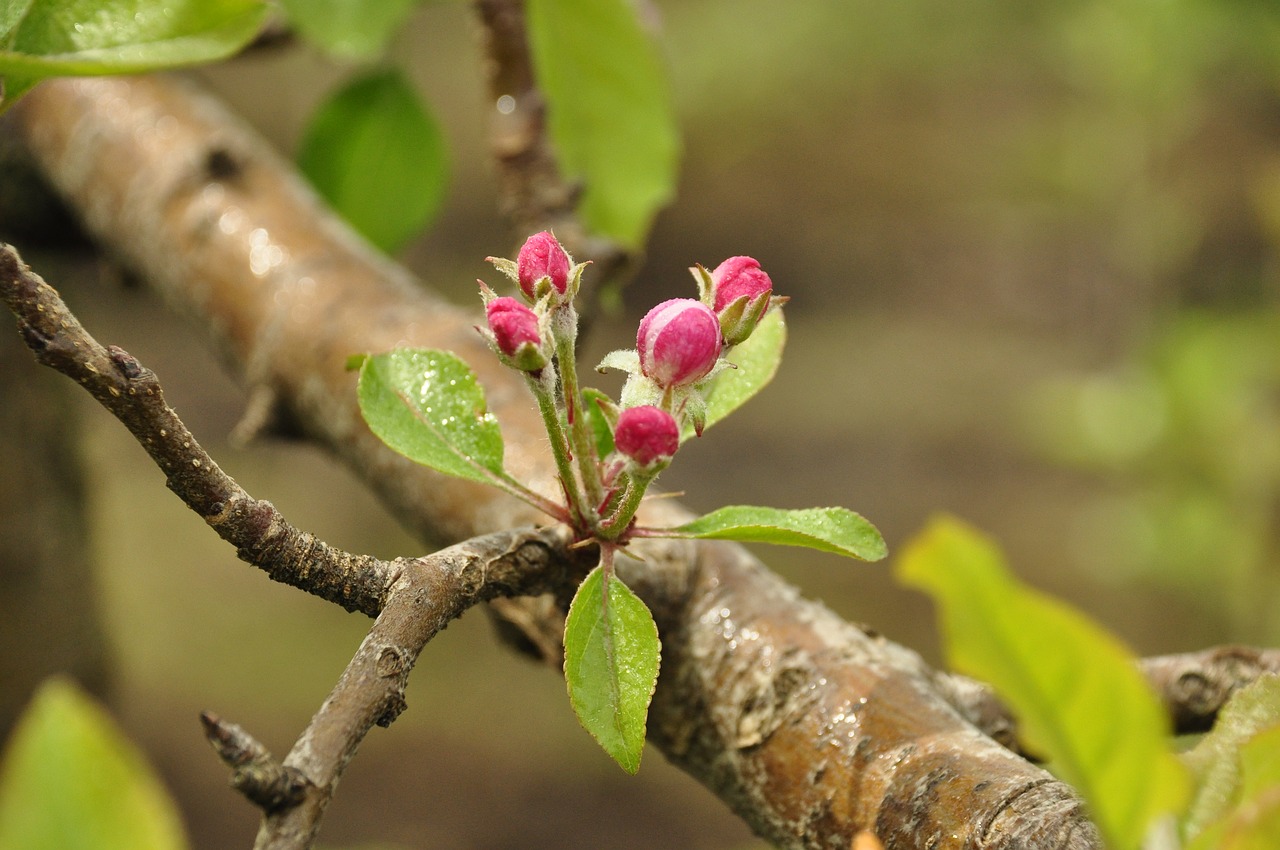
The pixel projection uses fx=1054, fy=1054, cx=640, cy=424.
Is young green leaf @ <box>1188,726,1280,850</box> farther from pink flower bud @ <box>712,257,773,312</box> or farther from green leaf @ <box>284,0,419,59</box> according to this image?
green leaf @ <box>284,0,419,59</box>

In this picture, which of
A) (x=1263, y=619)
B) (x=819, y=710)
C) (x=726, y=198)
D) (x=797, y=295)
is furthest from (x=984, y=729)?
(x=726, y=198)

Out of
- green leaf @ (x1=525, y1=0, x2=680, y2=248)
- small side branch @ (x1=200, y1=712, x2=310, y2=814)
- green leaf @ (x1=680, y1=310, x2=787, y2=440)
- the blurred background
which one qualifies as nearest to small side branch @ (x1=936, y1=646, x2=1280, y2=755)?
green leaf @ (x1=680, y1=310, x2=787, y2=440)

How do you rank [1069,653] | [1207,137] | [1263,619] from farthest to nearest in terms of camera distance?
[1207,137]
[1263,619]
[1069,653]

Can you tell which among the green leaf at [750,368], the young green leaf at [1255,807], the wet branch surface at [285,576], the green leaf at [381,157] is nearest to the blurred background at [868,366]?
the green leaf at [381,157]

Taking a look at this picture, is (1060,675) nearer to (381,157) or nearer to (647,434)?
(647,434)

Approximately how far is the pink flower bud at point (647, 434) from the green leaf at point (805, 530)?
0.03 meters

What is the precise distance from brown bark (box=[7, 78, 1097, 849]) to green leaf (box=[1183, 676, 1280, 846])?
5 centimetres

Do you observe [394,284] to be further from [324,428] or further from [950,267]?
[950,267]

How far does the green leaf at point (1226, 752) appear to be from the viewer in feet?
0.75

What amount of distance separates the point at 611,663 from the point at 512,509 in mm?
145

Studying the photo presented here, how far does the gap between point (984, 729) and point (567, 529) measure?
0.19 metres

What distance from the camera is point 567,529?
0.34 metres

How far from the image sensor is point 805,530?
0.30m

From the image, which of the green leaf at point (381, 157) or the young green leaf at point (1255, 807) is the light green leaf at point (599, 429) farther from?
the green leaf at point (381, 157)
